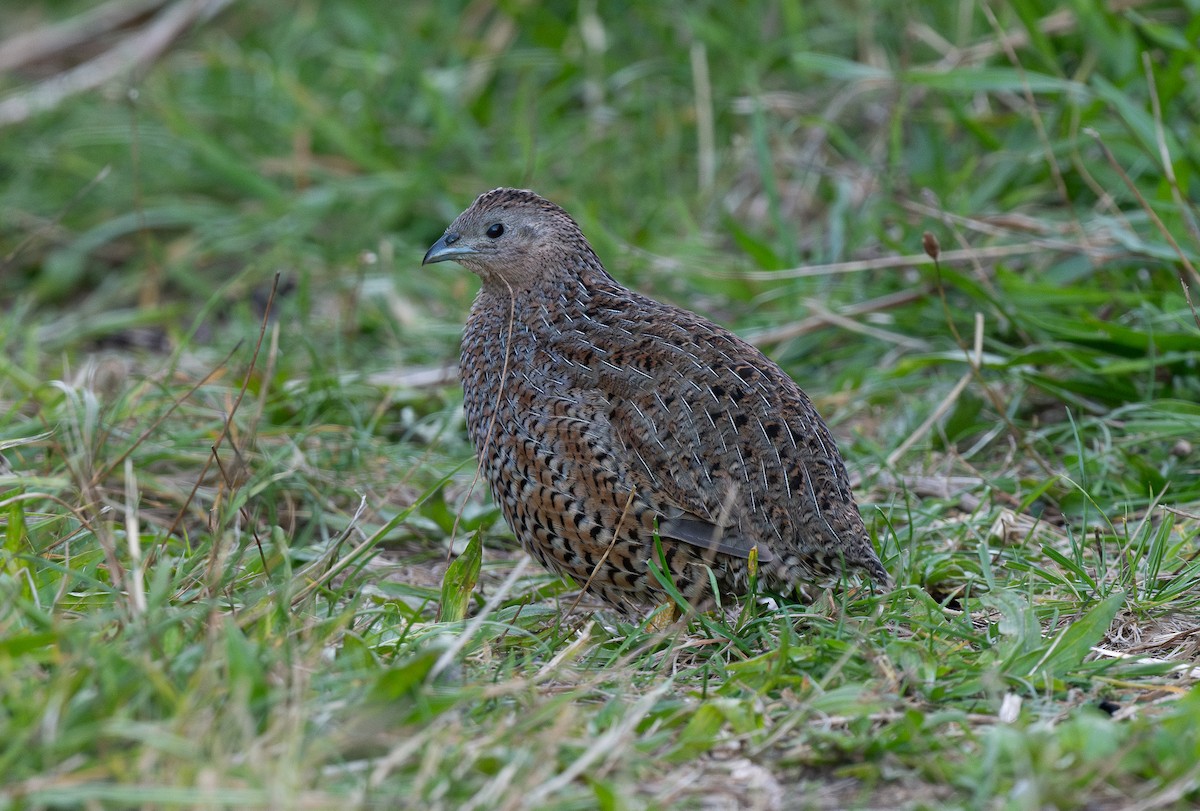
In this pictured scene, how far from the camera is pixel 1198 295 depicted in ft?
16.0

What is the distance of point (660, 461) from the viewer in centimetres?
371

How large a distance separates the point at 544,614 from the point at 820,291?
2483 mm

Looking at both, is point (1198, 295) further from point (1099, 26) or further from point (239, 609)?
point (239, 609)

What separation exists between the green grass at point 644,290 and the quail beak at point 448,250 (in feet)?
2.45

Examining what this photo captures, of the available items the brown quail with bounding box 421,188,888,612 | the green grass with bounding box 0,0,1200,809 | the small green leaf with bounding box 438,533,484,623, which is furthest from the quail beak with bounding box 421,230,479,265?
the small green leaf with bounding box 438,533,484,623

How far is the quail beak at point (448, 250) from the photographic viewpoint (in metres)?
4.41

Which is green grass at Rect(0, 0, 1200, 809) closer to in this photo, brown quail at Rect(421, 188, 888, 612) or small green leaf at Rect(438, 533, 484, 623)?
small green leaf at Rect(438, 533, 484, 623)

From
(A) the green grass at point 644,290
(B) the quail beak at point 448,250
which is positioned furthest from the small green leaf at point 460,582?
(B) the quail beak at point 448,250

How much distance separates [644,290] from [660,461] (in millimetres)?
2661

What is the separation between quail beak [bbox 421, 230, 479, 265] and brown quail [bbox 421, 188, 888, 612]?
45 cm

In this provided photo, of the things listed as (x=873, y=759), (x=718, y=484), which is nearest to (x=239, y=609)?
(x=718, y=484)

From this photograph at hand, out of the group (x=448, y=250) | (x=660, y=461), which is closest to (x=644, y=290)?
(x=448, y=250)

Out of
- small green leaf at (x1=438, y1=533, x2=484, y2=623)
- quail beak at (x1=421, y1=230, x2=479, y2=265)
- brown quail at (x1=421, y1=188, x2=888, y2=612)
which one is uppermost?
quail beak at (x1=421, y1=230, x2=479, y2=265)

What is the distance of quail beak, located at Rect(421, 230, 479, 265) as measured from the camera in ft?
14.5
